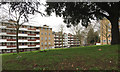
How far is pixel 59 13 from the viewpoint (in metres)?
12.4

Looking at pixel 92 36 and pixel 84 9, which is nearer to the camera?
pixel 84 9

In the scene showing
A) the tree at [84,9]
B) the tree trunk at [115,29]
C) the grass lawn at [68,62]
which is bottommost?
the grass lawn at [68,62]

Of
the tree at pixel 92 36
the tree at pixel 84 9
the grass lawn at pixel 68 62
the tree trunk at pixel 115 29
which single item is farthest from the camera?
the tree at pixel 92 36

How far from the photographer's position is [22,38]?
137 ft

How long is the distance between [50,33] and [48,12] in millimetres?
42785

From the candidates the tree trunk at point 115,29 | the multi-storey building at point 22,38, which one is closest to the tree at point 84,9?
the tree trunk at point 115,29

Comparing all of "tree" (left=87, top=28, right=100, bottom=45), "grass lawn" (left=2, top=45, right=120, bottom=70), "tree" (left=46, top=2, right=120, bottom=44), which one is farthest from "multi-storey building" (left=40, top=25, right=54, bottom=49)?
"grass lawn" (left=2, top=45, right=120, bottom=70)

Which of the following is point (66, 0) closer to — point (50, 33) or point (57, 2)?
→ point (57, 2)

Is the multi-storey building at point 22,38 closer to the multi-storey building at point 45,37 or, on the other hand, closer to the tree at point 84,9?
the multi-storey building at point 45,37

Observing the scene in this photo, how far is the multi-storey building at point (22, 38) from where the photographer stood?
3553 centimetres

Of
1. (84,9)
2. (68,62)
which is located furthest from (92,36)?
(68,62)

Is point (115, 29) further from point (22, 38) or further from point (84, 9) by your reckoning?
point (22, 38)

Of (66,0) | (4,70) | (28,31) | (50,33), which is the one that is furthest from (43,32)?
(4,70)

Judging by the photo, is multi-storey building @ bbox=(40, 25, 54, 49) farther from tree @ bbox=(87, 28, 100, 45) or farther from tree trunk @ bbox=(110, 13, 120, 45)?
tree trunk @ bbox=(110, 13, 120, 45)
